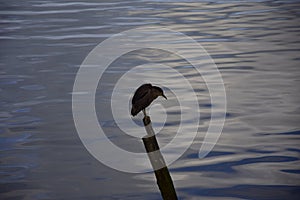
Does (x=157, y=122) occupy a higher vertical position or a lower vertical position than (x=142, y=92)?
lower

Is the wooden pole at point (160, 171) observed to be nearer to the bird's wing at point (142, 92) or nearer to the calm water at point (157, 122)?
the bird's wing at point (142, 92)

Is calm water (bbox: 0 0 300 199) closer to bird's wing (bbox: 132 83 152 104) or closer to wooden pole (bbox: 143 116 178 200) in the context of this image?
wooden pole (bbox: 143 116 178 200)

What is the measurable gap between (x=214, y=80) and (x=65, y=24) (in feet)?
17.9

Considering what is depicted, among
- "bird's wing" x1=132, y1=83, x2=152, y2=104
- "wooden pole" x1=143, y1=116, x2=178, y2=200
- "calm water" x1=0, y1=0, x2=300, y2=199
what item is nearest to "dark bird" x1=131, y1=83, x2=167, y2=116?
"bird's wing" x1=132, y1=83, x2=152, y2=104

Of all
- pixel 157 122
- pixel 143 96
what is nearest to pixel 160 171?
pixel 143 96

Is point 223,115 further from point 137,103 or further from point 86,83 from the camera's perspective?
point 137,103

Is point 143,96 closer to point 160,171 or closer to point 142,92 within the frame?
point 142,92

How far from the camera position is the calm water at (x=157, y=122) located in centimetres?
539

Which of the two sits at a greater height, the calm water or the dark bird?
the dark bird

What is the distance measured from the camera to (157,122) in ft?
23.4

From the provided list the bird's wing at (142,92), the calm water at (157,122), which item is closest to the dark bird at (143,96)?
the bird's wing at (142,92)

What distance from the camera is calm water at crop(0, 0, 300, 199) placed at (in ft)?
17.7

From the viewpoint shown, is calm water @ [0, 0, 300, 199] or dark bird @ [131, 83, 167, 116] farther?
calm water @ [0, 0, 300, 199]

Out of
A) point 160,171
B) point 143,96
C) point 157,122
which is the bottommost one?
point 157,122
